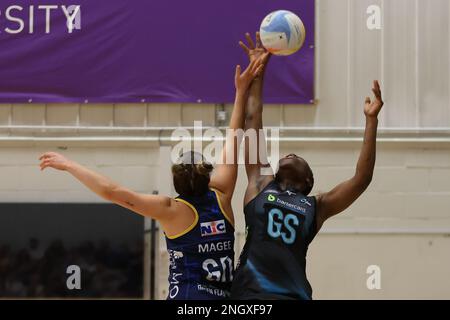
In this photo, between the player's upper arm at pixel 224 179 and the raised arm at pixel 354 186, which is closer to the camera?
the raised arm at pixel 354 186

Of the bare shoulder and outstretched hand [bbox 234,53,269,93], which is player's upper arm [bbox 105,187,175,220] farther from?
outstretched hand [bbox 234,53,269,93]

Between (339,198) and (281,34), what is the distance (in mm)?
1540

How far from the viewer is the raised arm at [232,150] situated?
437cm

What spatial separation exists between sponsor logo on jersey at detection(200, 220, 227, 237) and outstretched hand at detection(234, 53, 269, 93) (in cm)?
92

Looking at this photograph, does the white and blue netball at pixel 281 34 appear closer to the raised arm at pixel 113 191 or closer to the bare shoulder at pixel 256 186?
the bare shoulder at pixel 256 186

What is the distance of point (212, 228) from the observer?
4148 mm

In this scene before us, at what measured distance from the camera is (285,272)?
393 centimetres

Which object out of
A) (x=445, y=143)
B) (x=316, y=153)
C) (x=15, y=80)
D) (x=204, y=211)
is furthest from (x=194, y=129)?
(x=204, y=211)

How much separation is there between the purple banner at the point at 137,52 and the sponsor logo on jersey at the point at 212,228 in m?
5.11

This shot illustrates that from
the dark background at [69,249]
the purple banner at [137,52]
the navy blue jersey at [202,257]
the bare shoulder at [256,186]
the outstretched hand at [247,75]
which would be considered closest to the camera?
the navy blue jersey at [202,257]

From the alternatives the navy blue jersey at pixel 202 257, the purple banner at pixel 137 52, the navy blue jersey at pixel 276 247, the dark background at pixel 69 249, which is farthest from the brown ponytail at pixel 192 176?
the purple banner at pixel 137 52

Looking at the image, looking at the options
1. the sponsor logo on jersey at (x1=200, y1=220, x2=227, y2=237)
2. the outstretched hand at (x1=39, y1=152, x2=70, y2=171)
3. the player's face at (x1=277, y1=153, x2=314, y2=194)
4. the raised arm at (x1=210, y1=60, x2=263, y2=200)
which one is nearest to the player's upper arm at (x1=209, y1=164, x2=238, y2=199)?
the raised arm at (x1=210, y1=60, x2=263, y2=200)

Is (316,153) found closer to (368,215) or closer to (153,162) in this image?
(368,215)

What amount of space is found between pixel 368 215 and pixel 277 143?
146 cm
